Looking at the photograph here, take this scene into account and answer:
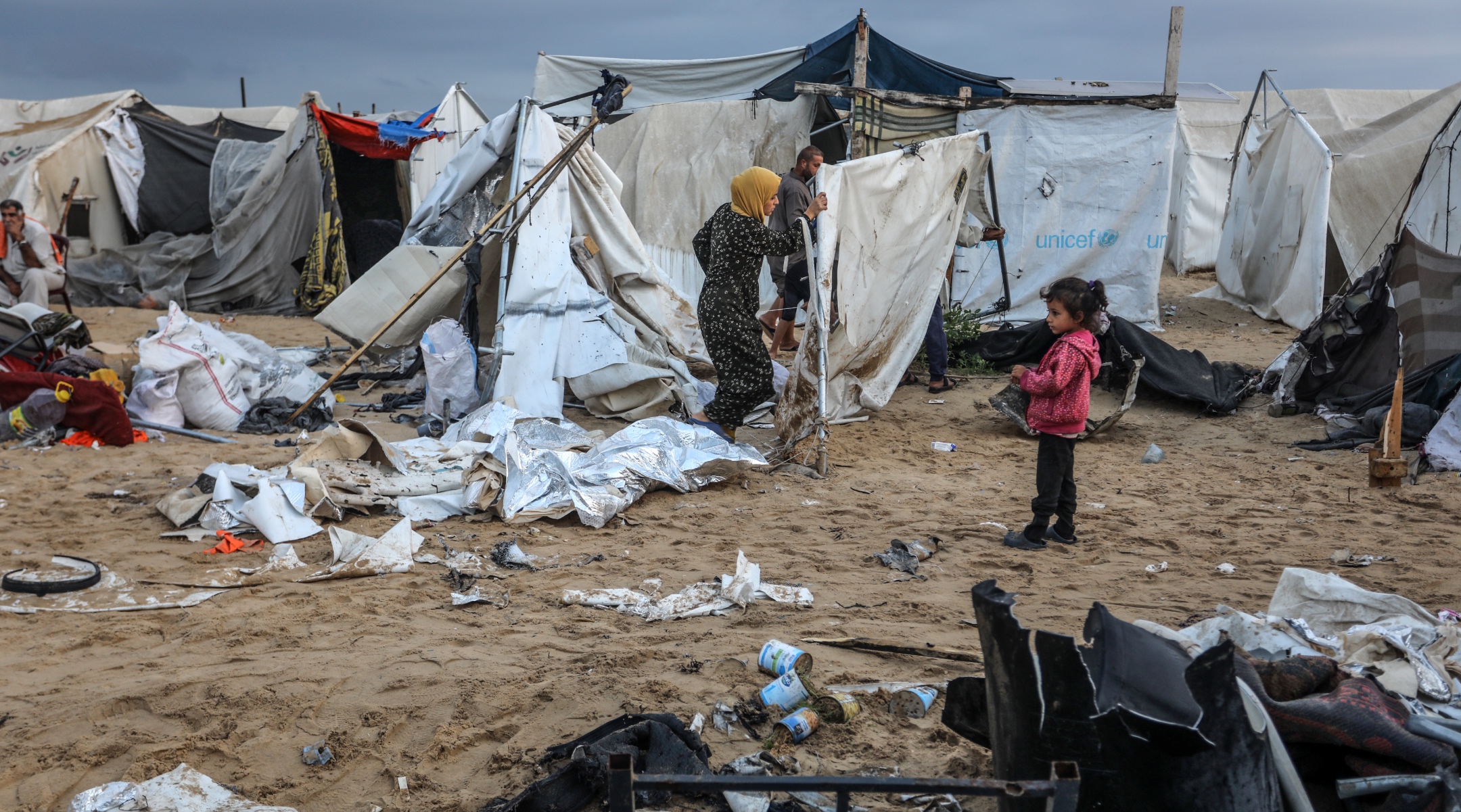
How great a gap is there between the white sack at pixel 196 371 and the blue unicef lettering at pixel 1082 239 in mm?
7615

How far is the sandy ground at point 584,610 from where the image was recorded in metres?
2.49

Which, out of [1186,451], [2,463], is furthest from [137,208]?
[1186,451]

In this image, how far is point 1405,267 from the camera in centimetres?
629

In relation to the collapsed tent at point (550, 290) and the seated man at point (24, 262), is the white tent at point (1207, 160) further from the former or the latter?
the seated man at point (24, 262)

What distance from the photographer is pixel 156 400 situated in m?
6.11

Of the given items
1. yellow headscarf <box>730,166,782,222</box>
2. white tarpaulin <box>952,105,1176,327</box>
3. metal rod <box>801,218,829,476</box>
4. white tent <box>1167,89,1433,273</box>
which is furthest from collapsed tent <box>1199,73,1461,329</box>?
yellow headscarf <box>730,166,782,222</box>

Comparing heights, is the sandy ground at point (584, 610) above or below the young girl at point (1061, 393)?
below

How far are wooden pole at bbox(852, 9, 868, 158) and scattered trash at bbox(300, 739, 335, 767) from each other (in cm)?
744

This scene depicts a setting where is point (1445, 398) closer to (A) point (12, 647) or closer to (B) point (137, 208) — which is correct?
(A) point (12, 647)

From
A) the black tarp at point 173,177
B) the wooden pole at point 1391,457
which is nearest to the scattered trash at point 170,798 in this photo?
the wooden pole at point 1391,457

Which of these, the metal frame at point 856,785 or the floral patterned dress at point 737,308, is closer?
the metal frame at point 856,785

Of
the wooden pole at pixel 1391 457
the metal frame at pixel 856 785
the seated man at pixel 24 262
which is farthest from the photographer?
the seated man at pixel 24 262

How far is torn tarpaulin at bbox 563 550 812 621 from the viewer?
3424 millimetres

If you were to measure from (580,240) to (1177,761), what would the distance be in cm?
600
